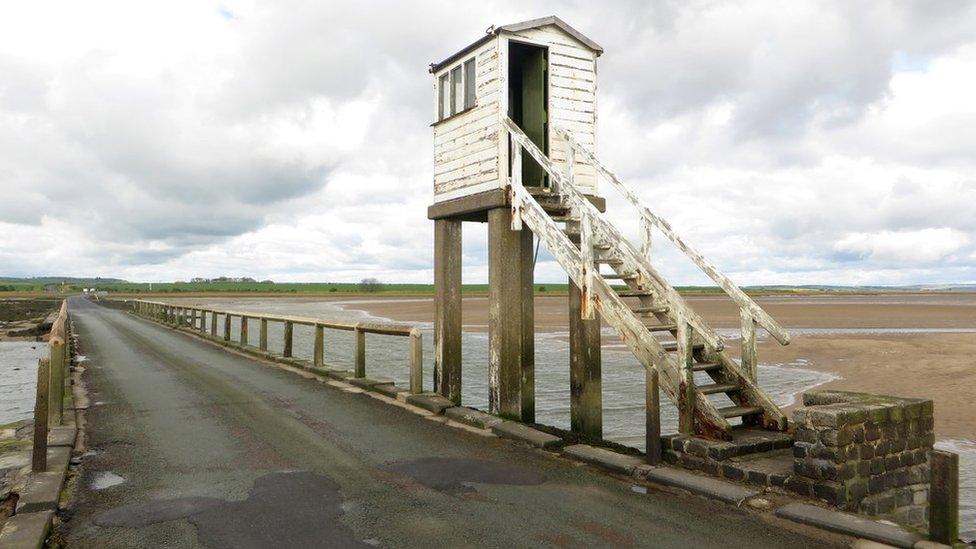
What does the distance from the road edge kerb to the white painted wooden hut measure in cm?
309

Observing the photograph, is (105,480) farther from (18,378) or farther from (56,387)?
(18,378)

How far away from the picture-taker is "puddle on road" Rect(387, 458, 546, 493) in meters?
5.82

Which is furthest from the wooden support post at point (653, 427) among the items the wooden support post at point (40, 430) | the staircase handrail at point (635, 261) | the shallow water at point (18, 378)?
the shallow water at point (18, 378)

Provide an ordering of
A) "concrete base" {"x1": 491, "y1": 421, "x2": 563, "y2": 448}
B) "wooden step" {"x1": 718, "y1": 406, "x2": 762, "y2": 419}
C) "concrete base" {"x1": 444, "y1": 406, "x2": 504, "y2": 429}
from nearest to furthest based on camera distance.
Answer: "wooden step" {"x1": 718, "y1": 406, "x2": 762, "y2": 419} → "concrete base" {"x1": 491, "y1": 421, "x2": 563, "y2": 448} → "concrete base" {"x1": 444, "y1": 406, "x2": 504, "y2": 429}

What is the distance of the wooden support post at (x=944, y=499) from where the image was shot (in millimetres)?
4305

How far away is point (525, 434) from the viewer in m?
7.42

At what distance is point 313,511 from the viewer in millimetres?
5051

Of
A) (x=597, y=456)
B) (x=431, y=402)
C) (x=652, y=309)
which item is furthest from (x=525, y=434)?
(x=431, y=402)

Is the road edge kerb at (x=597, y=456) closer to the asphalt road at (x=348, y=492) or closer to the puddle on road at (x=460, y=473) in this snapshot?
the asphalt road at (x=348, y=492)

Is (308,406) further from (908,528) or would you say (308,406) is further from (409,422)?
(908,528)

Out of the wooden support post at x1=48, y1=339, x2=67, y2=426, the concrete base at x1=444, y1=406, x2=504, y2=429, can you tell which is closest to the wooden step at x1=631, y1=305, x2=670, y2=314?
the concrete base at x1=444, y1=406, x2=504, y2=429

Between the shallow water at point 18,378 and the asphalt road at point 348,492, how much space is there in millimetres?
3916

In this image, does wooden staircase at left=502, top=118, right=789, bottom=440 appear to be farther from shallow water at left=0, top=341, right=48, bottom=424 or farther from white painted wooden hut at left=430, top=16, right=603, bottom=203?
shallow water at left=0, top=341, right=48, bottom=424

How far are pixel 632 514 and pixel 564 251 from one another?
3.42m
